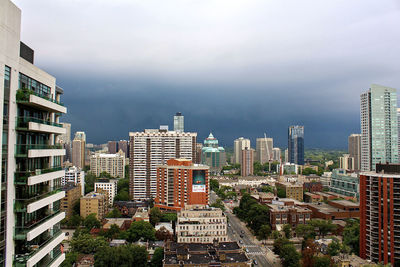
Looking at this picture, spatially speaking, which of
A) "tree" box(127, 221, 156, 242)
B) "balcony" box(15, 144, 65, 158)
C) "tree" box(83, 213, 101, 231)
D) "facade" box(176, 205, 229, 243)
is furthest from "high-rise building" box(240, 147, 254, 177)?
"balcony" box(15, 144, 65, 158)

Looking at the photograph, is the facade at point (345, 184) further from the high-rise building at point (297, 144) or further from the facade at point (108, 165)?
the high-rise building at point (297, 144)

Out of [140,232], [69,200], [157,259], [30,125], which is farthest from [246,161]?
[30,125]

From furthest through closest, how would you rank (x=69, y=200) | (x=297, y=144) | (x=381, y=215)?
(x=297, y=144) → (x=69, y=200) → (x=381, y=215)

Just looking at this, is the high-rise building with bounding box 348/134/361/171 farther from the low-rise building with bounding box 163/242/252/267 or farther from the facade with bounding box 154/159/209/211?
the low-rise building with bounding box 163/242/252/267

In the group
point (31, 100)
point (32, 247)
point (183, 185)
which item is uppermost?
point (31, 100)

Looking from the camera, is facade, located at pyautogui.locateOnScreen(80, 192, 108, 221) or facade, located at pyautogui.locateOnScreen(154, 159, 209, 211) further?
facade, located at pyautogui.locateOnScreen(154, 159, 209, 211)

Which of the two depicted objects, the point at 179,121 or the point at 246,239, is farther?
the point at 179,121

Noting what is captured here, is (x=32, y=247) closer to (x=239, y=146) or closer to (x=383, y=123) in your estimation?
(x=383, y=123)

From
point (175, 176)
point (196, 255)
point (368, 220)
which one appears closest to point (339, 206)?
point (368, 220)
